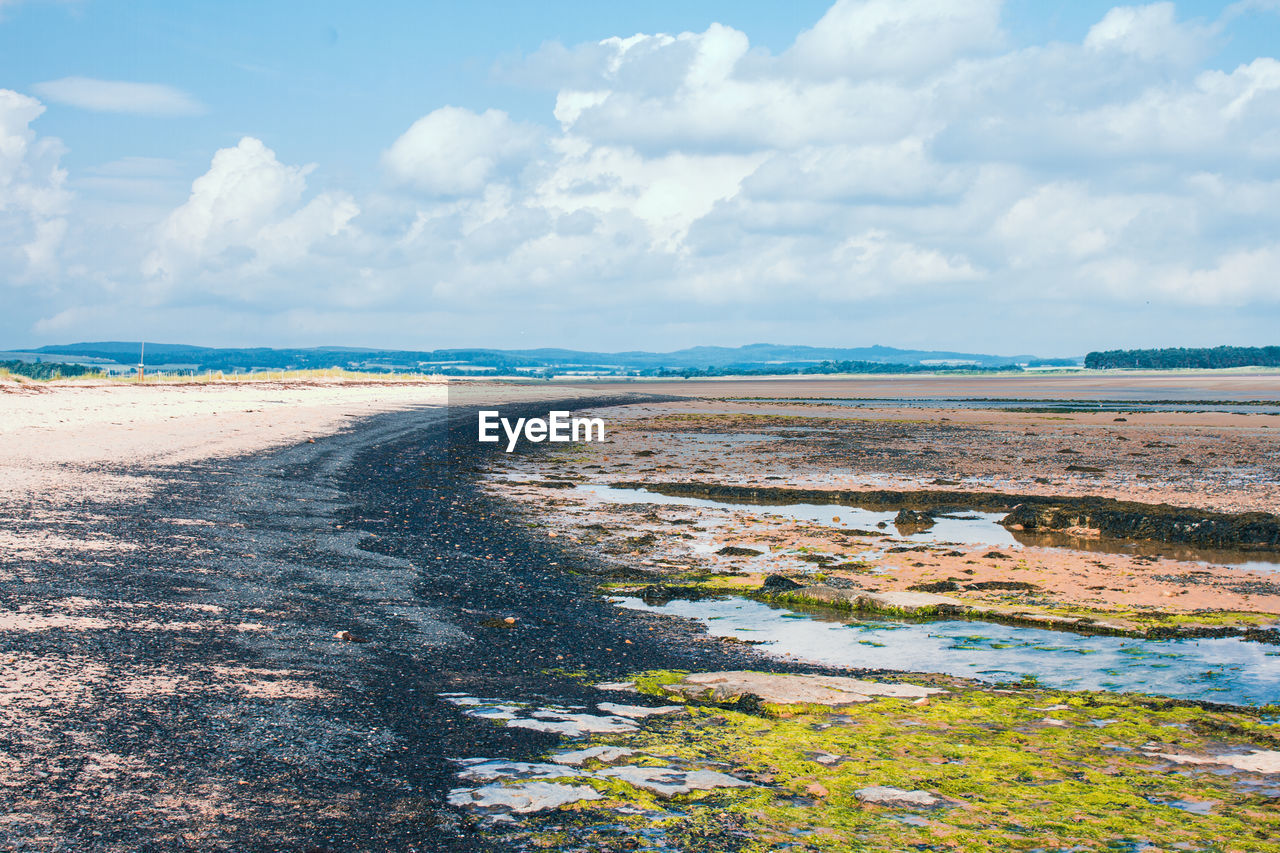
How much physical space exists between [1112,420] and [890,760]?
41935 millimetres

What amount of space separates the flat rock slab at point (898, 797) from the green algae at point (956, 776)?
0.07m

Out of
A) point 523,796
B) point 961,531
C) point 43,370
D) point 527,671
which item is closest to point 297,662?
point 527,671

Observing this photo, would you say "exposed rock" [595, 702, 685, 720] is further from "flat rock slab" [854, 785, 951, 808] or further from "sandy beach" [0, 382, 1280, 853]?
"flat rock slab" [854, 785, 951, 808]

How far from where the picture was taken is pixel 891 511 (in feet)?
59.7

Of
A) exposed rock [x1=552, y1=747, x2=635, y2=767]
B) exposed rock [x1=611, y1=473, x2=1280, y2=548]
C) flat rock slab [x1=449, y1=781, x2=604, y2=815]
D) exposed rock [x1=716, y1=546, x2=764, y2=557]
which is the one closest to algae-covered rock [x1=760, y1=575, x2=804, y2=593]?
exposed rock [x1=716, y1=546, x2=764, y2=557]

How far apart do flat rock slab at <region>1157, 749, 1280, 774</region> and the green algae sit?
12cm

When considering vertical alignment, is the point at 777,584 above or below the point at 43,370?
below

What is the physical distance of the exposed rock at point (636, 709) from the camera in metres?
6.91

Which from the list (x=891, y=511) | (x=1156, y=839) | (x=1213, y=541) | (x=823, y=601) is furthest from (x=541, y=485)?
(x=1156, y=839)

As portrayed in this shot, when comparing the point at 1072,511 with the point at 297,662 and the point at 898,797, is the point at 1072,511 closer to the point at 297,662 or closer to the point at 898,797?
the point at 898,797

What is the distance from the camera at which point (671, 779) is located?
564cm

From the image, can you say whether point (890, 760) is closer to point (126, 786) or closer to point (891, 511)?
point (126, 786)

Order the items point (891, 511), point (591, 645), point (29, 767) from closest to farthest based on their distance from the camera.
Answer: point (29, 767), point (591, 645), point (891, 511)

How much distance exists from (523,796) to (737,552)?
8867mm
